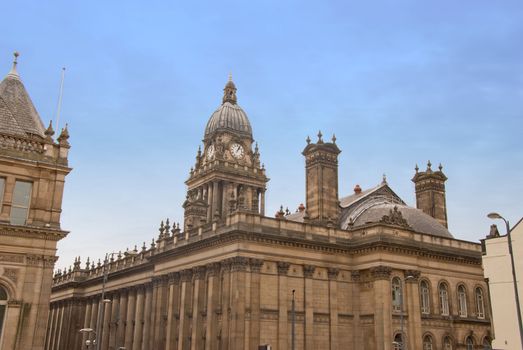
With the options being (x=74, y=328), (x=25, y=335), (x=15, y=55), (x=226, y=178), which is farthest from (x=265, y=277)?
(x=74, y=328)

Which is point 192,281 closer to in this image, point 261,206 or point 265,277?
point 265,277

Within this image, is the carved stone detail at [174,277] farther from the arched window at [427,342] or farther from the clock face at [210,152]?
the clock face at [210,152]

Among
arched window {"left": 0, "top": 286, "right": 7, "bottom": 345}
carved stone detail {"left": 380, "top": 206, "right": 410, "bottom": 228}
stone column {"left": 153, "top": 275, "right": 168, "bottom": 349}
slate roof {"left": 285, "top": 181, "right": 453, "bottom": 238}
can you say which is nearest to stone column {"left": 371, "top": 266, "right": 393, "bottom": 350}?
carved stone detail {"left": 380, "top": 206, "right": 410, "bottom": 228}

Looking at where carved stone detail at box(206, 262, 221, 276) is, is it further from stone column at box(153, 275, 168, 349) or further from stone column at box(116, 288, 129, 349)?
stone column at box(116, 288, 129, 349)

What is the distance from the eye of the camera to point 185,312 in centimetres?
5375

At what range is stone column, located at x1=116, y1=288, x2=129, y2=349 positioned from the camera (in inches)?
2670

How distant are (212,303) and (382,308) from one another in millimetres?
14394

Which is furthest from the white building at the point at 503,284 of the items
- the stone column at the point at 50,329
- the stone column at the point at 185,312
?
the stone column at the point at 50,329

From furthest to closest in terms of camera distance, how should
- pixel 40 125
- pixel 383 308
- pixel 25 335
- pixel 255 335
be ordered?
pixel 383 308
pixel 255 335
pixel 40 125
pixel 25 335

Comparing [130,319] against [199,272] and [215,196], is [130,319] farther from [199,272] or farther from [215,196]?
[215,196]

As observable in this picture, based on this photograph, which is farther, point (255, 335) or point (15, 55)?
point (255, 335)

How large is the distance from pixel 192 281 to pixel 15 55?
24.4 m

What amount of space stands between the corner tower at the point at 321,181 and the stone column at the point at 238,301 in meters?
12.1

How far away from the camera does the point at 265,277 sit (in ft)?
160
